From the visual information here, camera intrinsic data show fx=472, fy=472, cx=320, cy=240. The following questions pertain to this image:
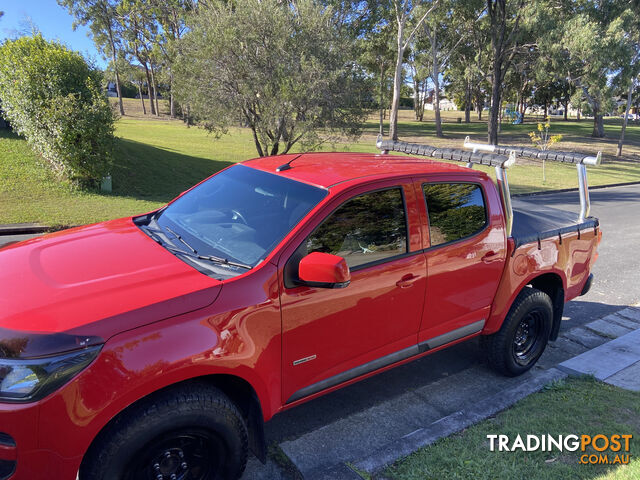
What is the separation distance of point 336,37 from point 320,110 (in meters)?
2.48

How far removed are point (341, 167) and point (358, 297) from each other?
40.6 inches

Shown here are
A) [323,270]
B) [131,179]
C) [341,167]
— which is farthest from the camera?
[131,179]

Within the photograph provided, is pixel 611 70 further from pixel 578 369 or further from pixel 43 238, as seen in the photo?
pixel 43 238

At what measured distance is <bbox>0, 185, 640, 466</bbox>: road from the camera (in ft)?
11.5

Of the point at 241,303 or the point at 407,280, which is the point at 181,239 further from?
the point at 407,280

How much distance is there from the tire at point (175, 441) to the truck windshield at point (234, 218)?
0.67 m

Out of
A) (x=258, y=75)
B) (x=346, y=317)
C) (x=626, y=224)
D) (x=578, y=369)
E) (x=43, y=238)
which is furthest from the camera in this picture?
(x=258, y=75)

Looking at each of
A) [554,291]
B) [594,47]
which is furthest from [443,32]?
[554,291]

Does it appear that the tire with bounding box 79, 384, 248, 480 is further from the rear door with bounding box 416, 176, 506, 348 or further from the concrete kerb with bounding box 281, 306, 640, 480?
the rear door with bounding box 416, 176, 506, 348

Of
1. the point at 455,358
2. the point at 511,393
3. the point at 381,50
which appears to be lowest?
the point at 455,358

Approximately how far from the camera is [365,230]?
10.0ft

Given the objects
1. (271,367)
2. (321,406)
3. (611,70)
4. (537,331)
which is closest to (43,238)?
(271,367)

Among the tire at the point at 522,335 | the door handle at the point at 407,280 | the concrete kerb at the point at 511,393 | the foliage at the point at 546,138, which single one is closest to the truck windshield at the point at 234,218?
the door handle at the point at 407,280

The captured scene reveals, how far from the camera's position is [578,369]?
166 inches
